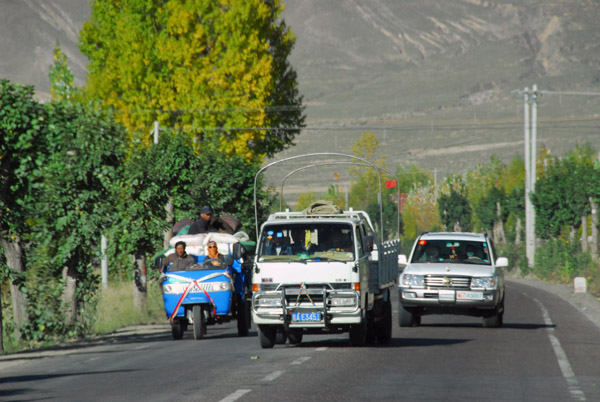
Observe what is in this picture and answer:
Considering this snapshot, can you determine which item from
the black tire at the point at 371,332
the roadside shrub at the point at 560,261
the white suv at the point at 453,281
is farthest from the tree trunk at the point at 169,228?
the roadside shrub at the point at 560,261

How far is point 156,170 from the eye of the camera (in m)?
32.6

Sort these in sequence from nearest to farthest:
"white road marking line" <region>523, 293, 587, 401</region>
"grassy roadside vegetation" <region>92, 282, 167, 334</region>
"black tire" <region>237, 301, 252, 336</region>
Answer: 1. "white road marking line" <region>523, 293, 587, 401</region>
2. "black tire" <region>237, 301, 252, 336</region>
3. "grassy roadside vegetation" <region>92, 282, 167, 334</region>

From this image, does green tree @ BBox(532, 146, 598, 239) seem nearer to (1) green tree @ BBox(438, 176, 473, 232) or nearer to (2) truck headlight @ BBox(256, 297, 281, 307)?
(1) green tree @ BBox(438, 176, 473, 232)

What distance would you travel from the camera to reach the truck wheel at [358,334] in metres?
19.7

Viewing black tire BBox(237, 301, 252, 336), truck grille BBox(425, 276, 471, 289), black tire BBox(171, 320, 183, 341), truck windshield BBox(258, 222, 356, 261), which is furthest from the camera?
truck grille BBox(425, 276, 471, 289)

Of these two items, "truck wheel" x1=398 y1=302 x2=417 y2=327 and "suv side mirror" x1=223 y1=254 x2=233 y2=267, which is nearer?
→ "suv side mirror" x1=223 y1=254 x2=233 y2=267

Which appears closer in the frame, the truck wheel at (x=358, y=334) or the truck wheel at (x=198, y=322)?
the truck wheel at (x=358, y=334)

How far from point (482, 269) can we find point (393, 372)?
10.1 metres

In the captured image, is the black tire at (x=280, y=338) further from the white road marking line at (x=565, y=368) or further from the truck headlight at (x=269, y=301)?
the white road marking line at (x=565, y=368)

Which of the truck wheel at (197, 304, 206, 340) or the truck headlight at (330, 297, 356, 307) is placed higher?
the truck headlight at (330, 297, 356, 307)

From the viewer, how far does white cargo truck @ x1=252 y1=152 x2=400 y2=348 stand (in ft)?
62.3

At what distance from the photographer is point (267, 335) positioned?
1983 cm

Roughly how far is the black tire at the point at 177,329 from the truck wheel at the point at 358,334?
4.14 metres

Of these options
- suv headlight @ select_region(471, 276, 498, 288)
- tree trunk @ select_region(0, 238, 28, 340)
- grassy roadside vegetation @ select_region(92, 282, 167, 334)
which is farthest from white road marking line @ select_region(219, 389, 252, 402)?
grassy roadside vegetation @ select_region(92, 282, 167, 334)
